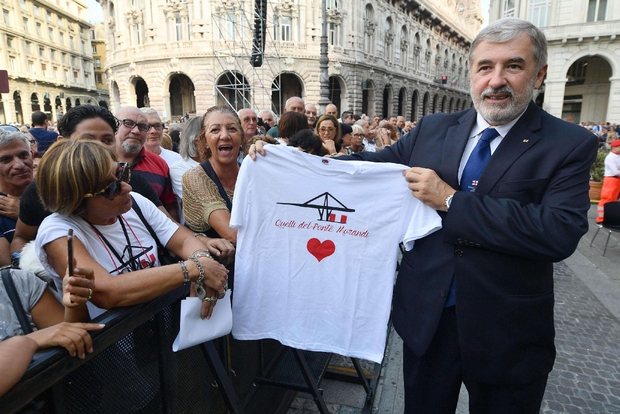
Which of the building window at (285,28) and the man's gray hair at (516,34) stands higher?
the building window at (285,28)

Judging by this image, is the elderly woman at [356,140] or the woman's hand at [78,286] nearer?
the woman's hand at [78,286]

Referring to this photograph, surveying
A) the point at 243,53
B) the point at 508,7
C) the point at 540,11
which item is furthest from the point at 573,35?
the point at 243,53

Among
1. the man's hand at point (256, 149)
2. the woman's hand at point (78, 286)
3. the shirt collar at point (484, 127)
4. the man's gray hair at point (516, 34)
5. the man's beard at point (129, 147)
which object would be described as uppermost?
the man's gray hair at point (516, 34)

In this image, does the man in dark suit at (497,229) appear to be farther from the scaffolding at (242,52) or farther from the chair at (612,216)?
the scaffolding at (242,52)

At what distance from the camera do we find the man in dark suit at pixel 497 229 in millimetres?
1611

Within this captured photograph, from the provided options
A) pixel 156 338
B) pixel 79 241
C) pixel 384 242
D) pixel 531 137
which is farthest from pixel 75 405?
pixel 531 137

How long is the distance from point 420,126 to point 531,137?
590mm

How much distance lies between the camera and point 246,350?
97.1 inches

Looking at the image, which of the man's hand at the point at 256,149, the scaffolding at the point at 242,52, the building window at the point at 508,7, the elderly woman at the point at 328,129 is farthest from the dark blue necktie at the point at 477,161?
the building window at the point at 508,7

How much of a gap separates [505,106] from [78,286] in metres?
1.87

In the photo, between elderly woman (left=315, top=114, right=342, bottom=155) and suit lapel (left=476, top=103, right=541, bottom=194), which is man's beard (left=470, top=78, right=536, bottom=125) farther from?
elderly woman (left=315, top=114, right=342, bottom=155)

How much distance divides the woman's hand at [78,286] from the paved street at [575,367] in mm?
2246

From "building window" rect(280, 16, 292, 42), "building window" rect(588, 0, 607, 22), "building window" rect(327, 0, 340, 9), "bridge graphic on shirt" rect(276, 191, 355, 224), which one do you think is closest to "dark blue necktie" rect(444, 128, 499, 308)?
"bridge graphic on shirt" rect(276, 191, 355, 224)

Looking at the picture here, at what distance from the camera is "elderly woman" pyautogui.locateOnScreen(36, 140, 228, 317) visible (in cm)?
152
